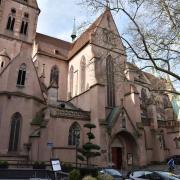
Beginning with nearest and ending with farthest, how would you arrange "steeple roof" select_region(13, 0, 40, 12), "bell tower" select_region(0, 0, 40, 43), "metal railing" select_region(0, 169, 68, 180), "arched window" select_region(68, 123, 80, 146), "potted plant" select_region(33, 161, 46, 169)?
"metal railing" select_region(0, 169, 68, 180), "potted plant" select_region(33, 161, 46, 169), "arched window" select_region(68, 123, 80, 146), "bell tower" select_region(0, 0, 40, 43), "steeple roof" select_region(13, 0, 40, 12)

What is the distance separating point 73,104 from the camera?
30.4 metres

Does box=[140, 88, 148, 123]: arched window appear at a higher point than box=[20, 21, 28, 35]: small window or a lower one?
lower

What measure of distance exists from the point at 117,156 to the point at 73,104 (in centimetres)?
857

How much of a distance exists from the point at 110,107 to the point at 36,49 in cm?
1366

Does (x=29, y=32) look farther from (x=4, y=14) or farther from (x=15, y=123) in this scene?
(x=15, y=123)

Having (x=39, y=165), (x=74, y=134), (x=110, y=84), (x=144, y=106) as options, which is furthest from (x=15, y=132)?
(x=144, y=106)

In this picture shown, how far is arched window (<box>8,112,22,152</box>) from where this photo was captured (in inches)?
882

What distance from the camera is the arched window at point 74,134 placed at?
946 inches

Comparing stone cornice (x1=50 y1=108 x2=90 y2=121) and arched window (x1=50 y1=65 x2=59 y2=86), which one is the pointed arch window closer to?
stone cornice (x1=50 y1=108 x2=90 y2=121)

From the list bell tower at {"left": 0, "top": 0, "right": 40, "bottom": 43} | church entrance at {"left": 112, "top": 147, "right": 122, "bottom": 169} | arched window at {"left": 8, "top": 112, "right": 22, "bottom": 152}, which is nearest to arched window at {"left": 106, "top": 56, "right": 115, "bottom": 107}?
church entrance at {"left": 112, "top": 147, "right": 122, "bottom": 169}

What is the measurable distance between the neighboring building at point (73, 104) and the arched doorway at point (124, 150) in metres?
0.11

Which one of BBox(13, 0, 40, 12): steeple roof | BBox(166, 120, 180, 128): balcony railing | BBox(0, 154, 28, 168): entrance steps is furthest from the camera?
BBox(13, 0, 40, 12): steeple roof

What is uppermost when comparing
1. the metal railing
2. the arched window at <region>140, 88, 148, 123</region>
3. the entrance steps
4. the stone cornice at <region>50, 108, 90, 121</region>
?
the arched window at <region>140, 88, 148, 123</region>

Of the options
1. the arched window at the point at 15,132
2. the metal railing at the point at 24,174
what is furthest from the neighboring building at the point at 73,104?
the metal railing at the point at 24,174
